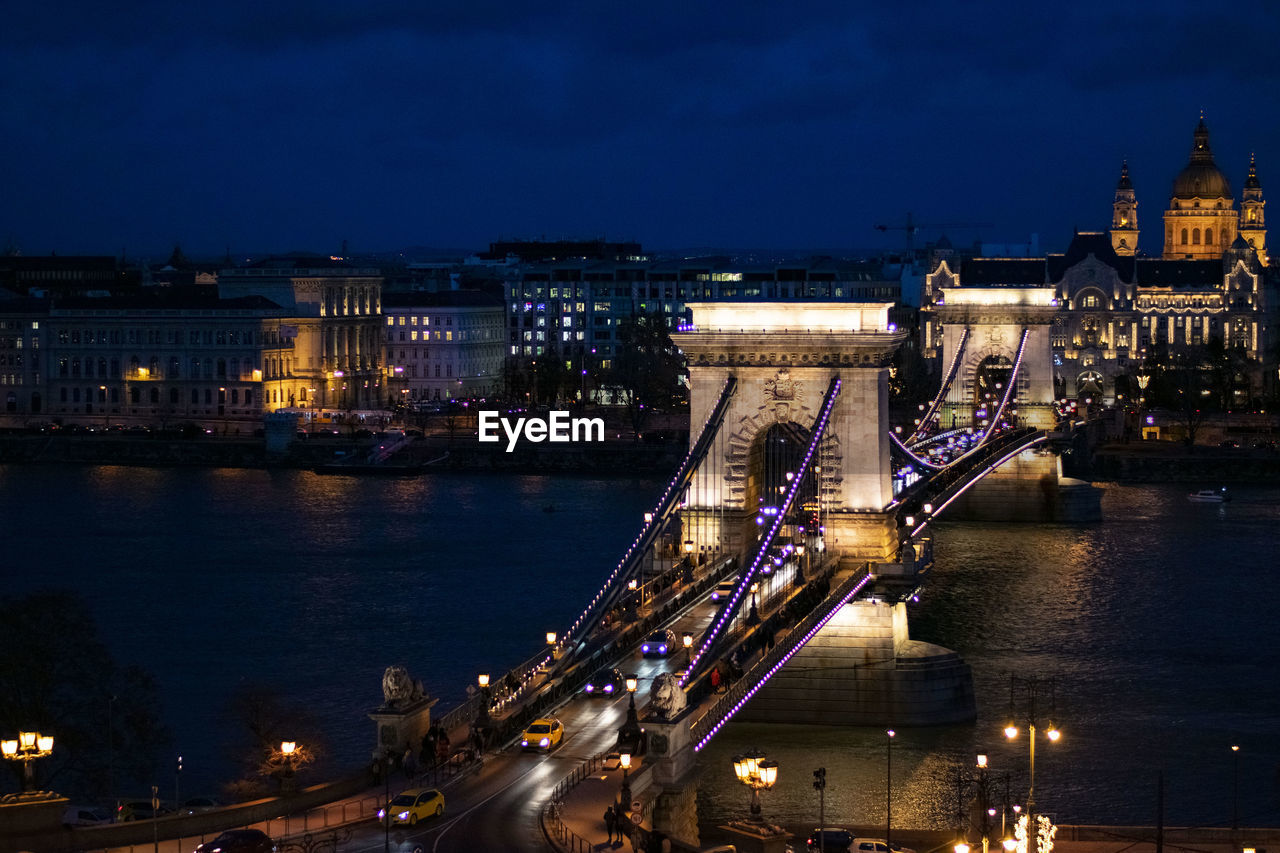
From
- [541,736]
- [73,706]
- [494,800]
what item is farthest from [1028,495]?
[494,800]

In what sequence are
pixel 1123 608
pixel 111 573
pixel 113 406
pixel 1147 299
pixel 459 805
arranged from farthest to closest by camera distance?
pixel 1147 299 → pixel 113 406 → pixel 111 573 → pixel 1123 608 → pixel 459 805

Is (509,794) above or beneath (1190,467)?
beneath

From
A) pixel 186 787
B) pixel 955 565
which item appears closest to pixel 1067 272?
pixel 955 565

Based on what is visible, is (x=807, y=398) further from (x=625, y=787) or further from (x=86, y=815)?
(x=86, y=815)

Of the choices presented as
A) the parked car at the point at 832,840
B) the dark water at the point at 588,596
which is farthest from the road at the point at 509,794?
the parked car at the point at 832,840

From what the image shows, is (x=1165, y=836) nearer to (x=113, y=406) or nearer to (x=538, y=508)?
(x=538, y=508)

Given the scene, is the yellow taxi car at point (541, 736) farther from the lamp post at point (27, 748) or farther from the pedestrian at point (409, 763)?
the lamp post at point (27, 748)
